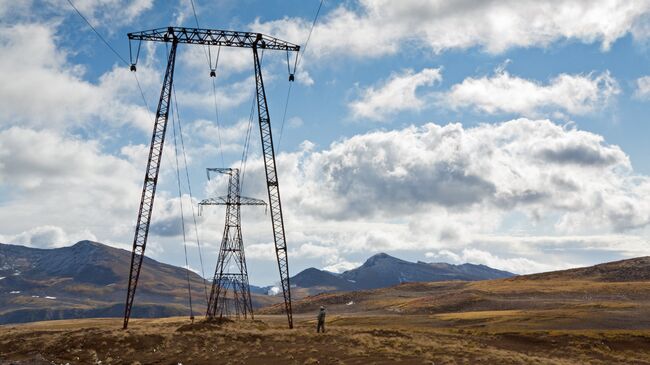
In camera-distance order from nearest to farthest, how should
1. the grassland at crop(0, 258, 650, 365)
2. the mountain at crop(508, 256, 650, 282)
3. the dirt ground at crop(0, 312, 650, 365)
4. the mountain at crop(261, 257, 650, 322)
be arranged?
the dirt ground at crop(0, 312, 650, 365) < the grassland at crop(0, 258, 650, 365) < the mountain at crop(261, 257, 650, 322) < the mountain at crop(508, 256, 650, 282)

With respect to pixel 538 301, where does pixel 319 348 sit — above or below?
above

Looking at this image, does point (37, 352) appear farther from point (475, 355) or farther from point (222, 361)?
point (475, 355)

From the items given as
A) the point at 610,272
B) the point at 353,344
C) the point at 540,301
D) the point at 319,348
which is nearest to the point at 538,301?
the point at 540,301

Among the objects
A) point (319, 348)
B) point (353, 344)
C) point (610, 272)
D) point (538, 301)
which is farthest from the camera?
point (610, 272)

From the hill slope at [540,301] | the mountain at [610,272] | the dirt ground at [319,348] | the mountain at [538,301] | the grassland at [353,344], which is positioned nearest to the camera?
the dirt ground at [319,348]

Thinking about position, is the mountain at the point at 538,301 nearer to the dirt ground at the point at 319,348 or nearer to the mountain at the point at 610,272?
the mountain at the point at 610,272

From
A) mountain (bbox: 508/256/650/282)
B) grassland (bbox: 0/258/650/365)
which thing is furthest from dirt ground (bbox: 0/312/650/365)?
mountain (bbox: 508/256/650/282)

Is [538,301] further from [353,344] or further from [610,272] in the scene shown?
[610,272]

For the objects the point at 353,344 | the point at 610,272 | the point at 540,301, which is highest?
the point at 610,272

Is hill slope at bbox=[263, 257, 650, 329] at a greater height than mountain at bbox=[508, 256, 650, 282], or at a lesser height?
lesser

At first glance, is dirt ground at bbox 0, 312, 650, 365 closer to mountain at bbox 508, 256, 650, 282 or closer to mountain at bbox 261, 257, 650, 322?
mountain at bbox 261, 257, 650, 322

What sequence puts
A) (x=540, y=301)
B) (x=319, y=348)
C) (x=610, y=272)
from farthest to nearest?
(x=610, y=272) → (x=540, y=301) → (x=319, y=348)

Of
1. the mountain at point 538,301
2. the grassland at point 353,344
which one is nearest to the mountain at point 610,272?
the mountain at point 538,301

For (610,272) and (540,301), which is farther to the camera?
(610,272)
